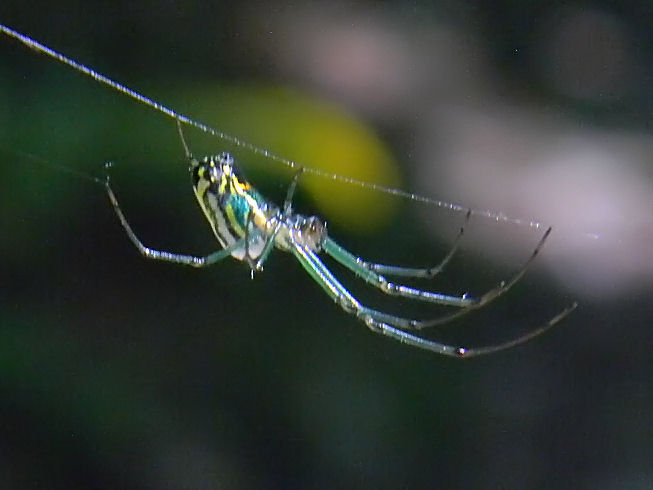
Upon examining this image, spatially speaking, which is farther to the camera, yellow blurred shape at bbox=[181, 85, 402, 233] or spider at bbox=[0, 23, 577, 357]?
Answer: yellow blurred shape at bbox=[181, 85, 402, 233]

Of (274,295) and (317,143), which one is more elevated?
(317,143)

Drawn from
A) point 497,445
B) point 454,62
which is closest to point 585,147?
point 454,62

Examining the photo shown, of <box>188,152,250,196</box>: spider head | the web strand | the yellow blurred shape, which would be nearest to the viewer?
the web strand

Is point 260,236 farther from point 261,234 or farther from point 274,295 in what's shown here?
point 274,295

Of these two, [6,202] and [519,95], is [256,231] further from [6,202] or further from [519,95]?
[519,95]

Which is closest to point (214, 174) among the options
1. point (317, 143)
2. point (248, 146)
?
point (248, 146)

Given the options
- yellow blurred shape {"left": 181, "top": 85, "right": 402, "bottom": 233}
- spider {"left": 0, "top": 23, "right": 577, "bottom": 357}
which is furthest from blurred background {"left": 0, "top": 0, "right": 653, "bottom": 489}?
spider {"left": 0, "top": 23, "right": 577, "bottom": 357}

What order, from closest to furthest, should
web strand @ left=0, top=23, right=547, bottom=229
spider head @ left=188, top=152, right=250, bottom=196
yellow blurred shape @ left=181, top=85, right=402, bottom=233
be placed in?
web strand @ left=0, top=23, right=547, bottom=229
spider head @ left=188, top=152, right=250, bottom=196
yellow blurred shape @ left=181, top=85, right=402, bottom=233

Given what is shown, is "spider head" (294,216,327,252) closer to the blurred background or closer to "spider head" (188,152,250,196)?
"spider head" (188,152,250,196)
